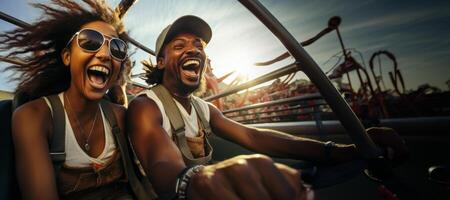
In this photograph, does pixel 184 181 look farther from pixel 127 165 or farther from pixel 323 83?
pixel 127 165

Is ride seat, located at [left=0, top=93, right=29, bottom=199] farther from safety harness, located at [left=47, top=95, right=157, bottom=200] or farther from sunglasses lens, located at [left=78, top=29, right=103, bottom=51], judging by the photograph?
sunglasses lens, located at [left=78, top=29, right=103, bottom=51]

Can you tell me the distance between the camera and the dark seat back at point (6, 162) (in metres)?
1.06

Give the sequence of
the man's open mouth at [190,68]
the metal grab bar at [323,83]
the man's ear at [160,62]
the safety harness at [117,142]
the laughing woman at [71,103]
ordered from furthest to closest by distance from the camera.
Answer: the man's ear at [160,62]
the man's open mouth at [190,68]
the safety harness at [117,142]
the laughing woman at [71,103]
the metal grab bar at [323,83]

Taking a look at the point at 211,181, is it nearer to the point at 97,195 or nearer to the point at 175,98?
the point at 97,195

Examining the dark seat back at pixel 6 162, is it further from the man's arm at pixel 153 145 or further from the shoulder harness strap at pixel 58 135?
the man's arm at pixel 153 145

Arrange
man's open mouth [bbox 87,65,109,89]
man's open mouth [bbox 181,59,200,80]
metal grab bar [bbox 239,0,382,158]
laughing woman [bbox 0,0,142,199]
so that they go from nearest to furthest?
1. metal grab bar [bbox 239,0,382,158]
2. laughing woman [bbox 0,0,142,199]
3. man's open mouth [bbox 87,65,109,89]
4. man's open mouth [bbox 181,59,200,80]

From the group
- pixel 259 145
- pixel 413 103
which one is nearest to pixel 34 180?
pixel 259 145

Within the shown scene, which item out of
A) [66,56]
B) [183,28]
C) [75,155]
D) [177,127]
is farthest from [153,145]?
[183,28]

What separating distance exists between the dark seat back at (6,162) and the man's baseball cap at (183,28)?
1.03 meters

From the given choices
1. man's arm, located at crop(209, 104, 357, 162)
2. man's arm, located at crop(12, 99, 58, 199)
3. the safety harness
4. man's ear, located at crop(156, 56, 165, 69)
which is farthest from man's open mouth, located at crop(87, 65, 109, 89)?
man's arm, located at crop(209, 104, 357, 162)

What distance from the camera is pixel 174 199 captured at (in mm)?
694

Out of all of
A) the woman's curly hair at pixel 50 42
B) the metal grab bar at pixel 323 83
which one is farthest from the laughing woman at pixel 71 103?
the metal grab bar at pixel 323 83

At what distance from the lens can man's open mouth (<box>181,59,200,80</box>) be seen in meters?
1.77

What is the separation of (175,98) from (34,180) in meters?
0.96
